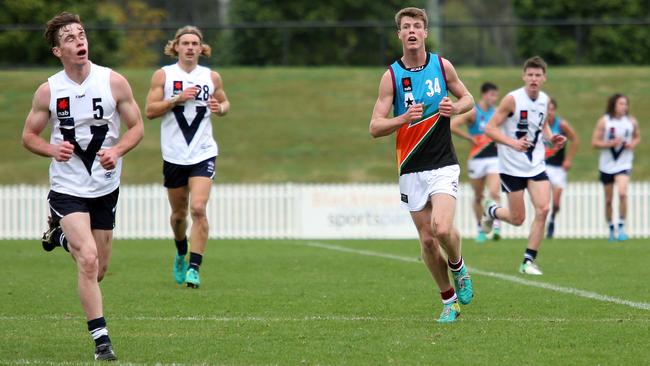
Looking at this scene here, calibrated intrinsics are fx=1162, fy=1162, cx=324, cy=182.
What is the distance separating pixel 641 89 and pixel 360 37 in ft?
38.6

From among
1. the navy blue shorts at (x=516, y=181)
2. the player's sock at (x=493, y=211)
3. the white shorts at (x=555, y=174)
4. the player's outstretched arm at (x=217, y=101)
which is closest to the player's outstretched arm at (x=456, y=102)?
the player's outstretched arm at (x=217, y=101)

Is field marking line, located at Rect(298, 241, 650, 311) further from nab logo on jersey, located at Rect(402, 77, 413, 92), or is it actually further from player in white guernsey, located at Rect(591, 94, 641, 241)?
player in white guernsey, located at Rect(591, 94, 641, 241)

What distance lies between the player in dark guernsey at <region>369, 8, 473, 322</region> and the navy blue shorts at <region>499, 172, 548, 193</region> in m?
4.29

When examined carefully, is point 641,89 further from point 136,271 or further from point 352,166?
point 136,271

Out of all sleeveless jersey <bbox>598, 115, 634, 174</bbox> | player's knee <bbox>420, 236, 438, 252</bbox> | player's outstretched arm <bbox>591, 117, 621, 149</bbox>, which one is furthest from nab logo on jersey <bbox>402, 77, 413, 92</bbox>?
sleeveless jersey <bbox>598, 115, 634, 174</bbox>

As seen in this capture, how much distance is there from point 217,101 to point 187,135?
1.64 ft

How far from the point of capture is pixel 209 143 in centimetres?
1214

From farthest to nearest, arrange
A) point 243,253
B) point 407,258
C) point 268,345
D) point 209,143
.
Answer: point 243,253
point 407,258
point 209,143
point 268,345

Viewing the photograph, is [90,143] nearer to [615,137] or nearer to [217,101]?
[217,101]

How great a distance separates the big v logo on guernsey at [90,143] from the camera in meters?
7.89

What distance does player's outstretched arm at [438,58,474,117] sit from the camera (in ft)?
28.6

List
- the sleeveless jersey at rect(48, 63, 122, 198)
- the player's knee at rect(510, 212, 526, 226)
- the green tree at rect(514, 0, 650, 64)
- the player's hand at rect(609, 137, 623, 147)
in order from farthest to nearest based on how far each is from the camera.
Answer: the green tree at rect(514, 0, 650, 64)
the player's hand at rect(609, 137, 623, 147)
the player's knee at rect(510, 212, 526, 226)
the sleeveless jersey at rect(48, 63, 122, 198)

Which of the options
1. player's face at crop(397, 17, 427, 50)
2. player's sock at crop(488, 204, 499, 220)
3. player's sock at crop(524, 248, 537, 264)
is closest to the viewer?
player's face at crop(397, 17, 427, 50)

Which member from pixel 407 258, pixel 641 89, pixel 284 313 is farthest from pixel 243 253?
pixel 641 89
